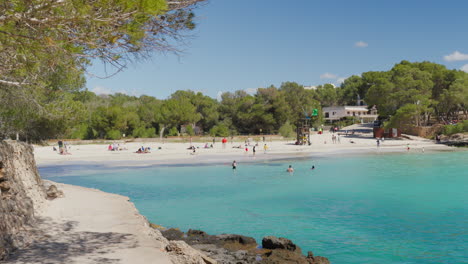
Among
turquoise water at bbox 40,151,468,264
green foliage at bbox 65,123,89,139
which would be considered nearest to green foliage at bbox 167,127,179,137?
green foliage at bbox 65,123,89,139

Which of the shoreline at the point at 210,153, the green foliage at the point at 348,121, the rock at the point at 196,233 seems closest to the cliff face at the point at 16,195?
the rock at the point at 196,233

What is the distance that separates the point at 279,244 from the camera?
12906 mm

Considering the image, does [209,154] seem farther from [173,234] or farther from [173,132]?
[173,234]

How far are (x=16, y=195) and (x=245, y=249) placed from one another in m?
7.08

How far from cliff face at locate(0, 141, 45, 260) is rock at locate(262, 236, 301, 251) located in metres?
6.96

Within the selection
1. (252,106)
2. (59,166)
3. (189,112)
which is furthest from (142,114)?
(59,166)

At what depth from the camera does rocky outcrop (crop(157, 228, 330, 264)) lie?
11.8m

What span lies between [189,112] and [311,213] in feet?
187

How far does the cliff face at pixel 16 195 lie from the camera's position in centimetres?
944

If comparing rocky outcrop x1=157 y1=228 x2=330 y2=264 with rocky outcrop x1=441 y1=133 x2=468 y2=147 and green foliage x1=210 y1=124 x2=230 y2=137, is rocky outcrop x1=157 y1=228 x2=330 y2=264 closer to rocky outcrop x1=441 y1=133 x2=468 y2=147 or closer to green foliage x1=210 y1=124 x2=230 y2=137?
rocky outcrop x1=441 y1=133 x2=468 y2=147

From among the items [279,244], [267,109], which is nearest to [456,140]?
[267,109]

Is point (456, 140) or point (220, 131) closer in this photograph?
point (456, 140)

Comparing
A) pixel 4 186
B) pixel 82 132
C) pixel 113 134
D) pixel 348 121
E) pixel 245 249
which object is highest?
pixel 348 121

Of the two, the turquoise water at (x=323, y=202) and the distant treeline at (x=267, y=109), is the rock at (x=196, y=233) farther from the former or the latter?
the distant treeline at (x=267, y=109)
